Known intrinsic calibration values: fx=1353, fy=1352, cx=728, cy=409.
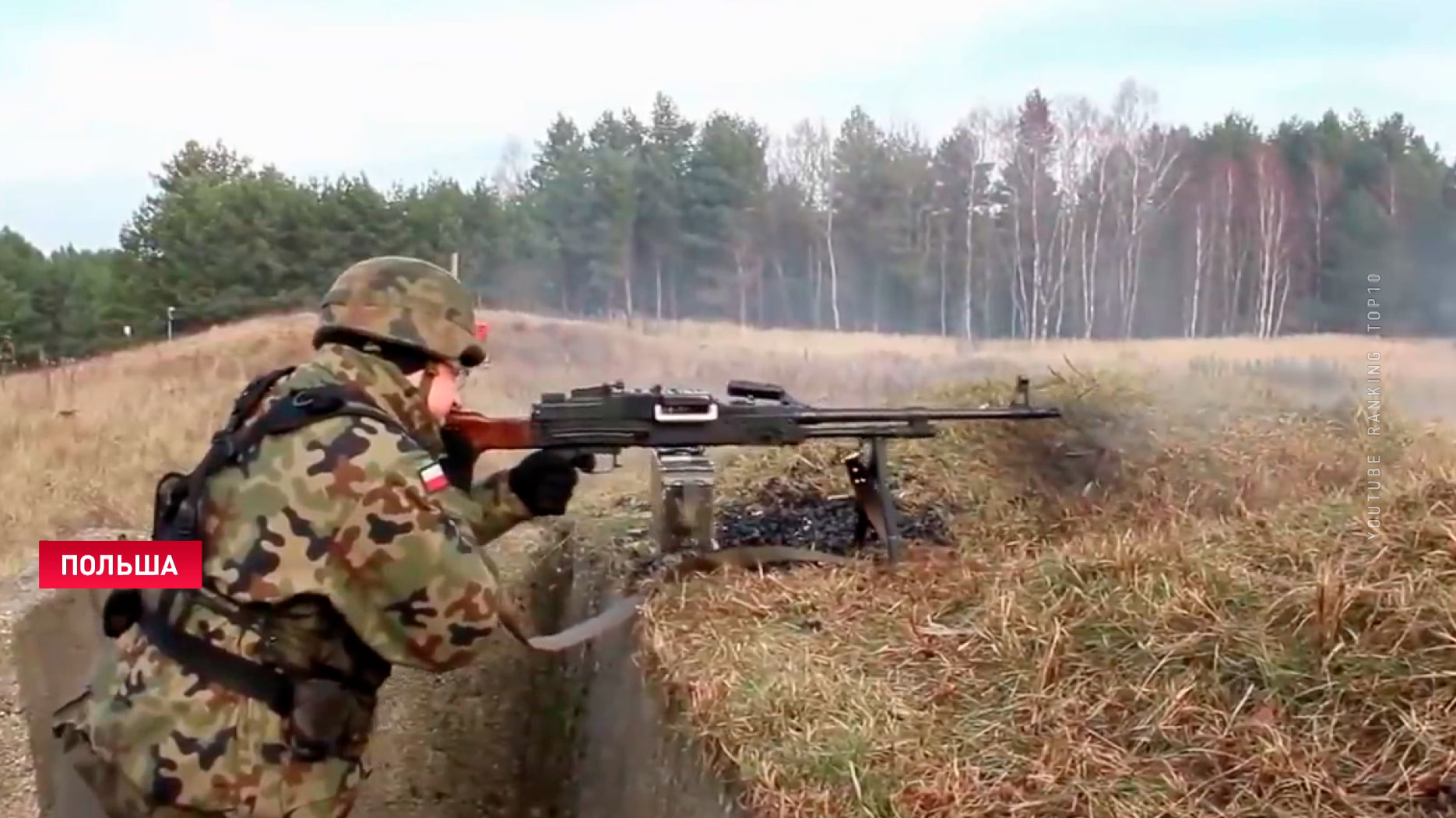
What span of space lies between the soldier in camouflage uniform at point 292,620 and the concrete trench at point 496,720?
3.79 ft

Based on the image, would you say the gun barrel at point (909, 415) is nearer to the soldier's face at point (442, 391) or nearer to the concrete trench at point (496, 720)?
the concrete trench at point (496, 720)

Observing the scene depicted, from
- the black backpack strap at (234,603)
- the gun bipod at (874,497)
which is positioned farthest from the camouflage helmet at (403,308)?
the gun bipod at (874,497)

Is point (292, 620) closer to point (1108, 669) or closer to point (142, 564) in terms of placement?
point (142, 564)

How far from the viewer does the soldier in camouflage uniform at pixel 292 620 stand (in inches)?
105

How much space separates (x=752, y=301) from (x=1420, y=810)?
12.2 meters

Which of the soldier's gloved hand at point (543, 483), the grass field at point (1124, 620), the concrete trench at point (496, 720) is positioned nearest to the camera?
the grass field at point (1124, 620)

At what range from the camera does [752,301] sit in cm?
1449

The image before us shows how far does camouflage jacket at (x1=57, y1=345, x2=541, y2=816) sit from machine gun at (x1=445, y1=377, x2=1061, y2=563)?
1.09 m

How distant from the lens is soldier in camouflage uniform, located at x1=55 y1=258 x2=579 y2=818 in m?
2.66

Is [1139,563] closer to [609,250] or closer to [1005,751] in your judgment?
[1005,751]

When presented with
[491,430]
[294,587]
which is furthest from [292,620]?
[491,430]

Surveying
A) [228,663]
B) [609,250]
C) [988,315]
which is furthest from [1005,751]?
[609,250]

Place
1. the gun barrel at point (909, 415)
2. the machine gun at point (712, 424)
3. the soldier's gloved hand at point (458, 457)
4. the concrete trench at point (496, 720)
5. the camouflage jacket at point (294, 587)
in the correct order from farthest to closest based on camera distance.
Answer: the gun barrel at point (909, 415), the concrete trench at point (496, 720), the machine gun at point (712, 424), the soldier's gloved hand at point (458, 457), the camouflage jacket at point (294, 587)

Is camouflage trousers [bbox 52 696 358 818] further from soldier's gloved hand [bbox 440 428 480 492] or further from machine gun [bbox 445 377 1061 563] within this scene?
machine gun [bbox 445 377 1061 563]
